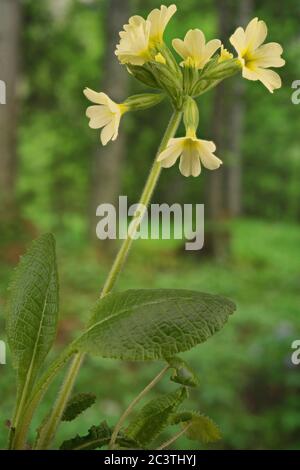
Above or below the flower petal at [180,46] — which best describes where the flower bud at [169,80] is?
below

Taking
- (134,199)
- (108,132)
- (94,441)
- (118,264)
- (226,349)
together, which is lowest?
(94,441)

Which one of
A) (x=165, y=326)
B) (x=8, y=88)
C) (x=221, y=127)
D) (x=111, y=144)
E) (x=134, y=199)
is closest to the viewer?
(x=165, y=326)

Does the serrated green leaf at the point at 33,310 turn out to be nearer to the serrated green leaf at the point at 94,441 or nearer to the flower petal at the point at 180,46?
the serrated green leaf at the point at 94,441

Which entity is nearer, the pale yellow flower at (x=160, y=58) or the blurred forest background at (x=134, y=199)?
the pale yellow flower at (x=160, y=58)

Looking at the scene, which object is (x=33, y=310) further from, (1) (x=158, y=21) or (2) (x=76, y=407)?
(1) (x=158, y=21)

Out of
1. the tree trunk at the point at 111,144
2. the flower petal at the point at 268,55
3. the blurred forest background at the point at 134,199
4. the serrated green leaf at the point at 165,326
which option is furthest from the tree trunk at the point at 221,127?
the serrated green leaf at the point at 165,326

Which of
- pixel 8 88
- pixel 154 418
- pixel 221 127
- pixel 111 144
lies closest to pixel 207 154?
pixel 154 418

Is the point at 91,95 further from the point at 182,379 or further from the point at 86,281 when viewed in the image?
the point at 86,281
